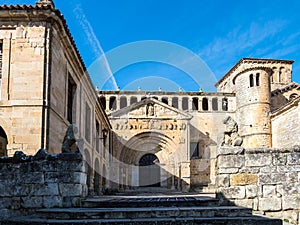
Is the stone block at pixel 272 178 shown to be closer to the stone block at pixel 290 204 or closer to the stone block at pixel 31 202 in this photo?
the stone block at pixel 290 204

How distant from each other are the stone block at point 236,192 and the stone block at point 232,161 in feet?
1.33

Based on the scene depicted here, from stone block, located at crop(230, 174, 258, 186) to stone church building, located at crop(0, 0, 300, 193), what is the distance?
617 mm

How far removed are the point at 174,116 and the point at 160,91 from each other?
811 centimetres

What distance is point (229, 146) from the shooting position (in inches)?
250

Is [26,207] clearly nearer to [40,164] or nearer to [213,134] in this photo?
[40,164]

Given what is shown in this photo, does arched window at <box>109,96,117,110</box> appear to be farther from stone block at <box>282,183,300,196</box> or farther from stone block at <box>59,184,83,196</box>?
stone block at <box>282,183,300,196</box>

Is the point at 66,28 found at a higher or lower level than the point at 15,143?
higher

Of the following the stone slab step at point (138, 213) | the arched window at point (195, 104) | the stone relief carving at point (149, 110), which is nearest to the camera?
the stone slab step at point (138, 213)

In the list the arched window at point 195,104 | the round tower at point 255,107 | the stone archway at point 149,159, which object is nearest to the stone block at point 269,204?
the stone archway at point 149,159

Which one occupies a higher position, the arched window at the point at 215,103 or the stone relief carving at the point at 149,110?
the arched window at the point at 215,103

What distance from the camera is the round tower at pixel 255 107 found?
96.4 ft

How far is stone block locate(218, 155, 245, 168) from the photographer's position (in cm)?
619

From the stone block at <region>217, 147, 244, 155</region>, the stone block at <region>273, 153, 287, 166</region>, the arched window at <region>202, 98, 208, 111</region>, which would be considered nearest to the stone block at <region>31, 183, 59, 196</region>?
the stone block at <region>217, 147, 244, 155</region>

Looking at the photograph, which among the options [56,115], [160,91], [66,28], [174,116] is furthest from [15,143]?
[160,91]
